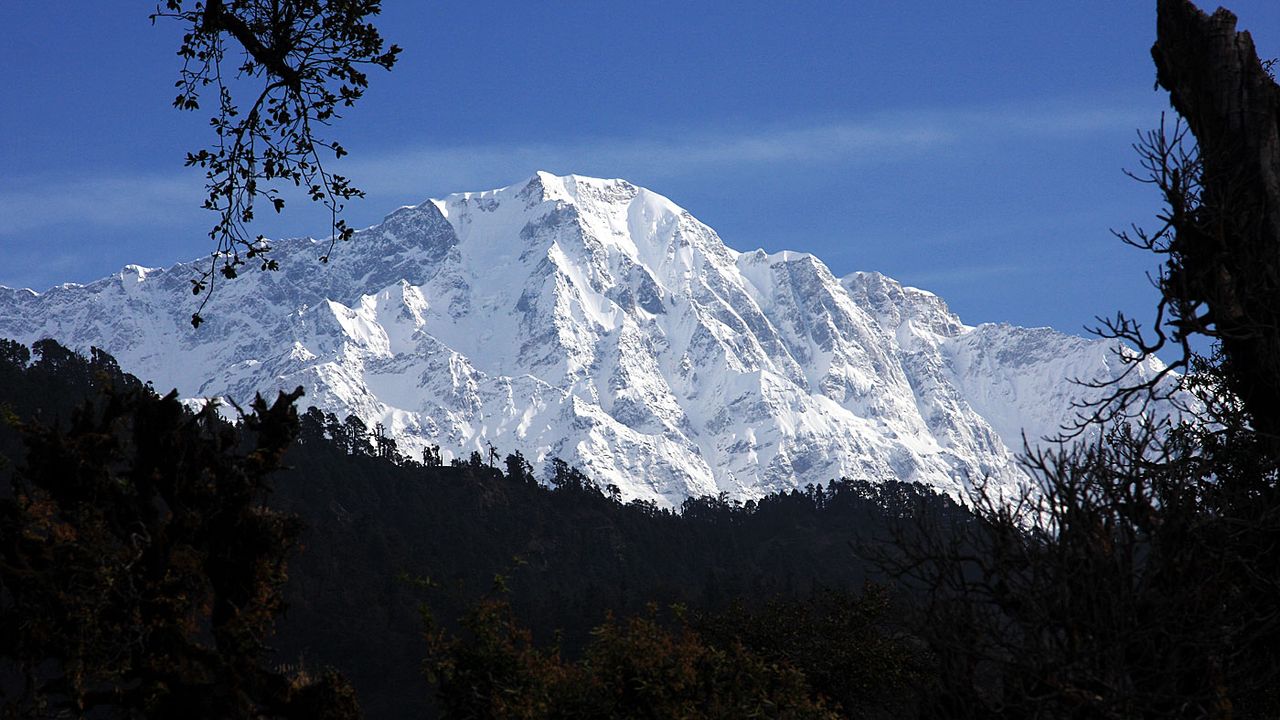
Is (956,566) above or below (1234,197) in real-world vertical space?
below

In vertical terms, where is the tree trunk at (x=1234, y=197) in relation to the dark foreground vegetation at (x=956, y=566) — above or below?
above

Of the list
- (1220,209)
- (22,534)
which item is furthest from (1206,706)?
(22,534)

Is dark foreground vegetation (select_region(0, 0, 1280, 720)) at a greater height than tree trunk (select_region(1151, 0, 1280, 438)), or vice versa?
tree trunk (select_region(1151, 0, 1280, 438))

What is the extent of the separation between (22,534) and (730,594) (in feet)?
399

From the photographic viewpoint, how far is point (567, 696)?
23.1 m

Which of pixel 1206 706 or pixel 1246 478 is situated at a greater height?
pixel 1246 478

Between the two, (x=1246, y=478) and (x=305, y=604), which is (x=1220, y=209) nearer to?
(x=1246, y=478)

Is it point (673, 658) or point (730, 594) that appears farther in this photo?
point (730, 594)

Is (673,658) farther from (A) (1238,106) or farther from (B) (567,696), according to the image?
(A) (1238,106)

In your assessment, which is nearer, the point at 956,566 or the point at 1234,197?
the point at 1234,197

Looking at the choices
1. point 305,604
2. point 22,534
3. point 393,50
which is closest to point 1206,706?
point 393,50

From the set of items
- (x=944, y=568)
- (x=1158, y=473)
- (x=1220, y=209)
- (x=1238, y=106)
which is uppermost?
(x=1238, y=106)

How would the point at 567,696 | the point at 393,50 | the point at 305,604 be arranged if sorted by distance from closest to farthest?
the point at 393,50
the point at 567,696
the point at 305,604

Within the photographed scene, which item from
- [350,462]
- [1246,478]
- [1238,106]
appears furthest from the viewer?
[350,462]
